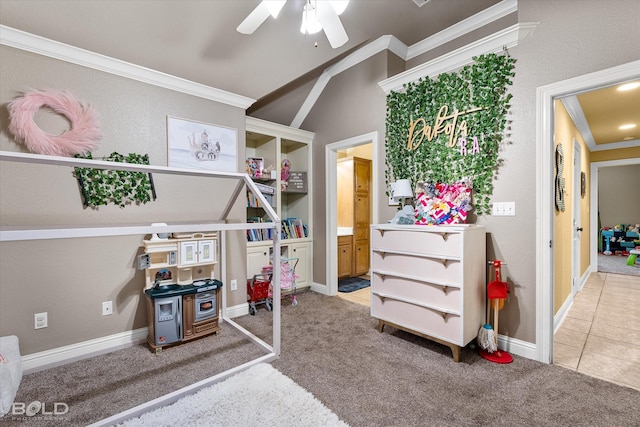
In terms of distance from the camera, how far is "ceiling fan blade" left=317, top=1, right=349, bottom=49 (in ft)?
5.75

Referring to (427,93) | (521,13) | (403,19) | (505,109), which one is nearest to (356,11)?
(403,19)

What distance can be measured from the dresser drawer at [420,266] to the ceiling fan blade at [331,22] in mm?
1828

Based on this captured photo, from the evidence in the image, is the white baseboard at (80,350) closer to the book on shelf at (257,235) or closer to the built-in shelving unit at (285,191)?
the built-in shelving unit at (285,191)

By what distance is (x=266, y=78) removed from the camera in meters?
3.08

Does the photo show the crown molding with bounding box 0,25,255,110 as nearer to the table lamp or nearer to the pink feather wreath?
the pink feather wreath

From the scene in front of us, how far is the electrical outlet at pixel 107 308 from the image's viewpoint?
94.0 inches

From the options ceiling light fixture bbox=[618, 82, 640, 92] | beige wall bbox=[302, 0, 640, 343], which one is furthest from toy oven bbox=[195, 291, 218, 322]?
ceiling light fixture bbox=[618, 82, 640, 92]

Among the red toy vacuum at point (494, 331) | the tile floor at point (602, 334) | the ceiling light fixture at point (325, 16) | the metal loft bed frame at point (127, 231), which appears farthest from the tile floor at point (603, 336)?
the ceiling light fixture at point (325, 16)

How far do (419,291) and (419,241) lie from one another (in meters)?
0.43

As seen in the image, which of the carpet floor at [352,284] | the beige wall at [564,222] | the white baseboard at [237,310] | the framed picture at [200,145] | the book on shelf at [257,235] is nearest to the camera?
the framed picture at [200,145]

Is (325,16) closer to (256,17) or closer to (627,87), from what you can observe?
(256,17)

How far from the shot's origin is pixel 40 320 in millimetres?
2123

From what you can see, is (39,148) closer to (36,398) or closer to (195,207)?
(195,207)

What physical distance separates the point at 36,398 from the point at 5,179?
5.01ft
